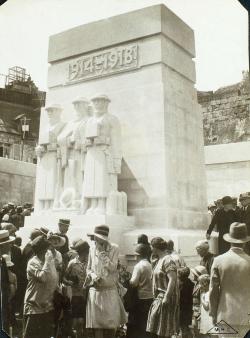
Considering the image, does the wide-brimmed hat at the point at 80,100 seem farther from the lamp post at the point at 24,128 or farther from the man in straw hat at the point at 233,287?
the lamp post at the point at 24,128

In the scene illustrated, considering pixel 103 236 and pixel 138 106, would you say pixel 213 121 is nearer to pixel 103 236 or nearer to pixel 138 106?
pixel 138 106

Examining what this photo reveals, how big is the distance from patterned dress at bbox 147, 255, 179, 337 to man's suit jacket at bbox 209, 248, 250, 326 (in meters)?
0.56

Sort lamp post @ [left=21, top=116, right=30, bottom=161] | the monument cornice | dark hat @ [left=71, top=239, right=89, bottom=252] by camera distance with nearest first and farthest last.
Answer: dark hat @ [left=71, top=239, right=89, bottom=252] < the monument cornice < lamp post @ [left=21, top=116, right=30, bottom=161]

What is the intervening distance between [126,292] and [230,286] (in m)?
1.51

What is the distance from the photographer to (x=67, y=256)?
5.78 meters

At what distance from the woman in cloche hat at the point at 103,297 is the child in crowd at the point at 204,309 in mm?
864

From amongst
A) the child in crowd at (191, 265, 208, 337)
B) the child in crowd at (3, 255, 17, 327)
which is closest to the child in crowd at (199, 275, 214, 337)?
the child in crowd at (191, 265, 208, 337)

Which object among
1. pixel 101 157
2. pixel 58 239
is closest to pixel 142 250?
pixel 58 239

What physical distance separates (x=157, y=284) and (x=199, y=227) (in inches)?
137

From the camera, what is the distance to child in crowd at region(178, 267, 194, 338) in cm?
516

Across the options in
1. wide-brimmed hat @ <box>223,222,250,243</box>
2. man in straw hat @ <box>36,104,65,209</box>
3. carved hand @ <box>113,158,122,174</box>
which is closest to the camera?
wide-brimmed hat @ <box>223,222,250,243</box>

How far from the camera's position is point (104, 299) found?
15.5ft

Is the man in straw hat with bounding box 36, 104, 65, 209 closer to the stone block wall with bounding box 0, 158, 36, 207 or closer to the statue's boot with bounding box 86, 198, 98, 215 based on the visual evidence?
the statue's boot with bounding box 86, 198, 98, 215

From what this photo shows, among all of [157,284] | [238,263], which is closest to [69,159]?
[157,284]
